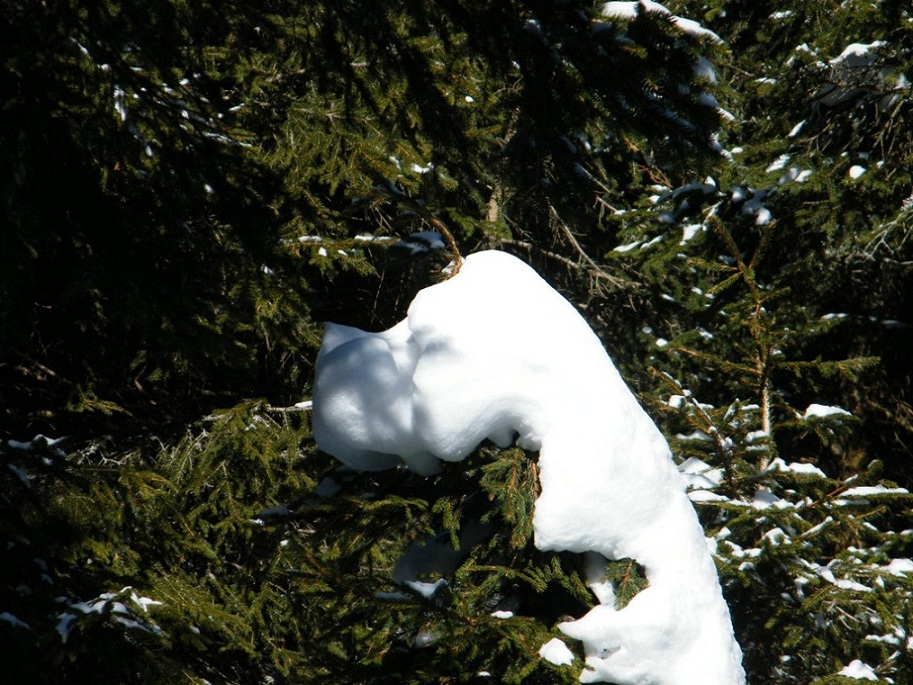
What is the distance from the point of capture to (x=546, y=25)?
2361mm

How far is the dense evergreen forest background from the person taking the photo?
2.76 meters

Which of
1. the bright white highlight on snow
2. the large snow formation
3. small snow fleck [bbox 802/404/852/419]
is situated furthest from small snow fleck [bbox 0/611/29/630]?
small snow fleck [bbox 802/404/852/419]

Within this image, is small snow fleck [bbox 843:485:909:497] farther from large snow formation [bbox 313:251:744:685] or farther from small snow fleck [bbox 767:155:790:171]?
small snow fleck [bbox 767:155:790:171]

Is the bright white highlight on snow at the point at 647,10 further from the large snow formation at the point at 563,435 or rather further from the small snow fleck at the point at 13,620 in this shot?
the small snow fleck at the point at 13,620

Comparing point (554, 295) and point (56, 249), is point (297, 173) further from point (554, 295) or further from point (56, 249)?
point (554, 295)

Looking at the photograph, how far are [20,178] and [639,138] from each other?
2.27 m

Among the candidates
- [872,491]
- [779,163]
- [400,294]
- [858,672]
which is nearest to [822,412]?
[872,491]

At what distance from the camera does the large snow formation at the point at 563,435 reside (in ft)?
8.61

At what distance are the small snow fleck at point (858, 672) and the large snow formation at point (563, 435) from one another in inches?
49.3

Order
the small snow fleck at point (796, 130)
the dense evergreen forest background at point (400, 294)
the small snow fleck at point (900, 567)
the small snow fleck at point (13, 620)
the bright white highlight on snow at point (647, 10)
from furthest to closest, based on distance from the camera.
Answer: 1. the small snow fleck at point (796, 130)
2. the small snow fleck at point (900, 567)
3. the small snow fleck at point (13, 620)
4. the dense evergreen forest background at point (400, 294)
5. the bright white highlight on snow at point (647, 10)

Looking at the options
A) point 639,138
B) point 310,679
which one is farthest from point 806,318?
point 310,679

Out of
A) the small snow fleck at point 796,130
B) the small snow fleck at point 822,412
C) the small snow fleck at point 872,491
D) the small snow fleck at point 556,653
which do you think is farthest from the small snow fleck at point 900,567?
the small snow fleck at point 796,130

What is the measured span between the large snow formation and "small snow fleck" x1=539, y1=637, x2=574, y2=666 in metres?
0.07

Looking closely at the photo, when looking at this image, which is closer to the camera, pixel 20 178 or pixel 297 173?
pixel 20 178
